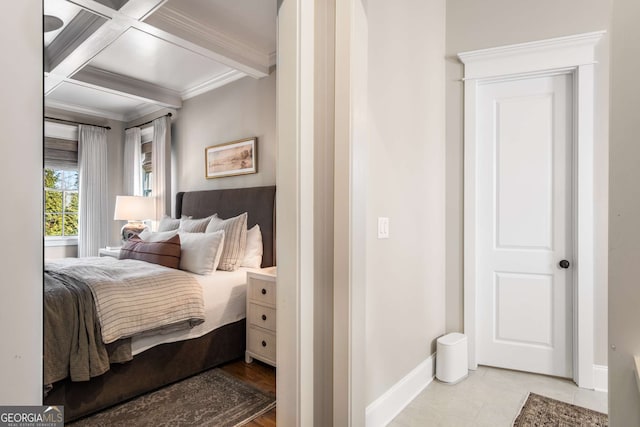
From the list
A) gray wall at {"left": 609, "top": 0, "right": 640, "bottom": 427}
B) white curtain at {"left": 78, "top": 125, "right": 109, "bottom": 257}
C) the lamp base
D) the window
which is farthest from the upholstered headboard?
gray wall at {"left": 609, "top": 0, "right": 640, "bottom": 427}

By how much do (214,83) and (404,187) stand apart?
3210 mm

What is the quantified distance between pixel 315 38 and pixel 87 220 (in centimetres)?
514

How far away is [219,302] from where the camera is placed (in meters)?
2.76

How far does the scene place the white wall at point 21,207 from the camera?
0.75 m

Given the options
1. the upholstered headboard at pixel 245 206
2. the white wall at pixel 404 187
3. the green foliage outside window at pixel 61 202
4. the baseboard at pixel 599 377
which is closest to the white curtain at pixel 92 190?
the green foliage outside window at pixel 61 202

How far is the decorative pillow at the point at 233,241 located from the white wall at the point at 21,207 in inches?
94.5

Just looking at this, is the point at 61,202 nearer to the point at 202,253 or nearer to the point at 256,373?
the point at 202,253

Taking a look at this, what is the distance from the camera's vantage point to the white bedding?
2537 mm

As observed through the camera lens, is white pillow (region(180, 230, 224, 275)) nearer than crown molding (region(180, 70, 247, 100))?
Yes

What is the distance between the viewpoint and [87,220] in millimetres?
5230

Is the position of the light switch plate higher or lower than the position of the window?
lower

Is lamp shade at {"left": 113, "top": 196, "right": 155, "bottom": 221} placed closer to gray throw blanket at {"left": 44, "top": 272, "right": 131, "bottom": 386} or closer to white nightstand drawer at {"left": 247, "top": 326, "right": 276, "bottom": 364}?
gray throw blanket at {"left": 44, "top": 272, "right": 131, "bottom": 386}

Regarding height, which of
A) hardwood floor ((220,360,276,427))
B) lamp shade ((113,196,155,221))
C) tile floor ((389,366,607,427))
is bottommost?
hardwood floor ((220,360,276,427))

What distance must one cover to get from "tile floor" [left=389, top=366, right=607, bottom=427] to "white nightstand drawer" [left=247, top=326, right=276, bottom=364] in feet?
3.41
